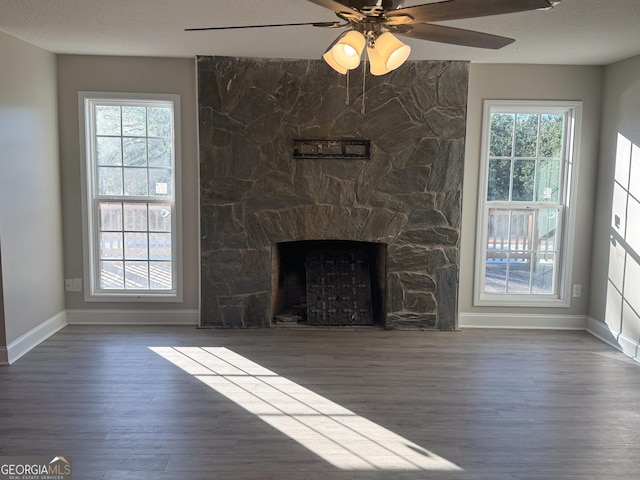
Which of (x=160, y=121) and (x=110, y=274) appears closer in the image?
(x=160, y=121)

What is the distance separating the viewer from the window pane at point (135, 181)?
15.3 feet

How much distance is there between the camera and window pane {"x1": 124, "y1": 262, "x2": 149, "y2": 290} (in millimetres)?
4770

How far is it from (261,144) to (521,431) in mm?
3120

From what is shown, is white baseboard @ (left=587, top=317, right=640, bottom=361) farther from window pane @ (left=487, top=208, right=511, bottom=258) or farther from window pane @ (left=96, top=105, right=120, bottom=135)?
window pane @ (left=96, top=105, right=120, bottom=135)

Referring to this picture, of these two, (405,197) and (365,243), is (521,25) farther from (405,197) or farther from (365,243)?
(365,243)

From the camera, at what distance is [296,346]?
4.20m

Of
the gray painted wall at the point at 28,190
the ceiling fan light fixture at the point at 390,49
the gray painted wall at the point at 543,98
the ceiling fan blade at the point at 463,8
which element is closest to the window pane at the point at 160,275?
the gray painted wall at the point at 28,190

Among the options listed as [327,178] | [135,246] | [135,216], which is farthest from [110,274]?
[327,178]

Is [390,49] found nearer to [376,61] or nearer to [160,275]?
[376,61]

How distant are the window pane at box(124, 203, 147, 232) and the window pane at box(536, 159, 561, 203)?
3865 mm

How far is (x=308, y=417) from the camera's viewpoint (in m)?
2.97

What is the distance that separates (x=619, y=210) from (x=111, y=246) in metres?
4.75

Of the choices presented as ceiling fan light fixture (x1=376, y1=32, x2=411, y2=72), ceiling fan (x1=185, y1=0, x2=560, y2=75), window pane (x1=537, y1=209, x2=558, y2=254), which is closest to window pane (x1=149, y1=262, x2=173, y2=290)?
ceiling fan (x1=185, y1=0, x2=560, y2=75)

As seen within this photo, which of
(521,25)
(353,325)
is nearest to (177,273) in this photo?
(353,325)
